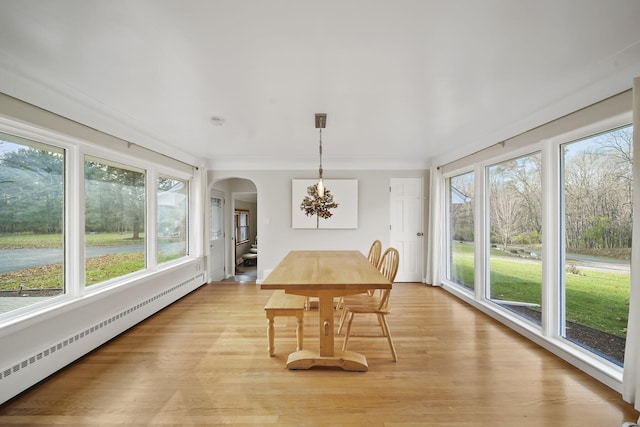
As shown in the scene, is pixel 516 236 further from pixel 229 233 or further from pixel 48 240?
pixel 229 233

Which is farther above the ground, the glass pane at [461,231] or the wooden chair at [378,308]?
the glass pane at [461,231]

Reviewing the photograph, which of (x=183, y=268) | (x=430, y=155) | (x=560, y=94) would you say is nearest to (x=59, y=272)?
(x=183, y=268)

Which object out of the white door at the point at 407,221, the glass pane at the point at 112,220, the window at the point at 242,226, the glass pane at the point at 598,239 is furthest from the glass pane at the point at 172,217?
the glass pane at the point at 598,239

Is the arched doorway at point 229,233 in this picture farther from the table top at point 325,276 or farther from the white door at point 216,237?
the table top at point 325,276

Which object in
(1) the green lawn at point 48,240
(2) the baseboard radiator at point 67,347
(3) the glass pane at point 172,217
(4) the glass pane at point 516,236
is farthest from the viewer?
(3) the glass pane at point 172,217

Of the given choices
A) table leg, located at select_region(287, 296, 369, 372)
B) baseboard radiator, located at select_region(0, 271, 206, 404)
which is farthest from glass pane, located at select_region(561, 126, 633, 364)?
baseboard radiator, located at select_region(0, 271, 206, 404)

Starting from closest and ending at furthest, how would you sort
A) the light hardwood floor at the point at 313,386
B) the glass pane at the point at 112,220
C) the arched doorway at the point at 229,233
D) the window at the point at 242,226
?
the light hardwood floor at the point at 313,386 → the glass pane at the point at 112,220 → the arched doorway at the point at 229,233 → the window at the point at 242,226

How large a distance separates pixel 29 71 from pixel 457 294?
527 cm

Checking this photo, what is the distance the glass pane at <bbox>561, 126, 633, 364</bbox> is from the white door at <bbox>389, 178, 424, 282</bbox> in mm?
2573

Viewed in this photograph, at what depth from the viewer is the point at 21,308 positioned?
1990 mm

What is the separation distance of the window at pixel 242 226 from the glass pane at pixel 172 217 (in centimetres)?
268

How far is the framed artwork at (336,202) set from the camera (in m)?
4.93

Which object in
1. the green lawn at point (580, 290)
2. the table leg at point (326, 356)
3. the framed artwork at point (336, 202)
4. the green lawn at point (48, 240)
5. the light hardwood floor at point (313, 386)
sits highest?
the framed artwork at point (336, 202)

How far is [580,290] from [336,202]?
11.1 feet
